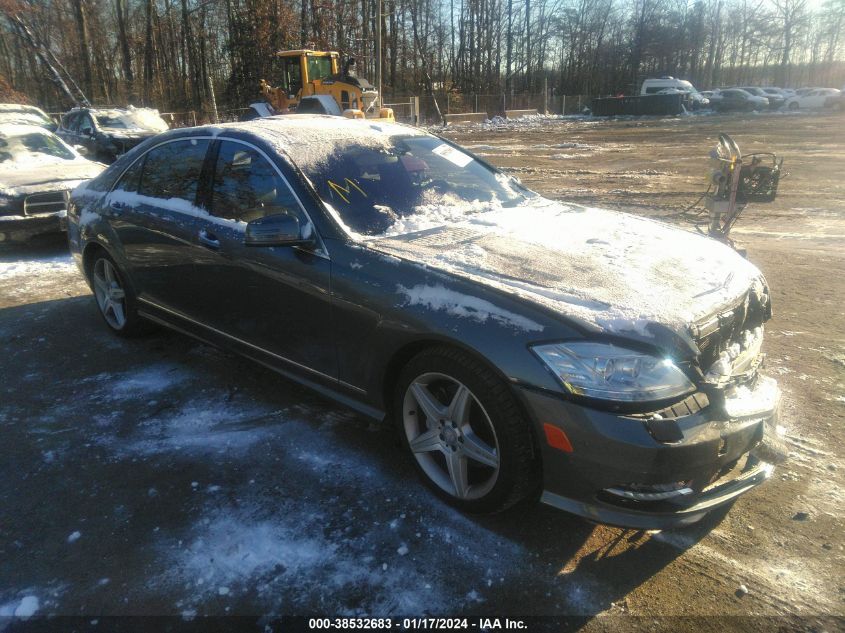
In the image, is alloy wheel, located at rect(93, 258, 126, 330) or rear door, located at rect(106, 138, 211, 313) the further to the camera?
alloy wheel, located at rect(93, 258, 126, 330)

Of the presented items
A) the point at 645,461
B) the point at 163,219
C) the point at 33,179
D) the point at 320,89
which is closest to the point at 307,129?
the point at 163,219

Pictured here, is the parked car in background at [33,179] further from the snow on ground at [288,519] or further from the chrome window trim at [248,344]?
the snow on ground at [288,519]

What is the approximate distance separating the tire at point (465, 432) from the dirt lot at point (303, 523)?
0.18m

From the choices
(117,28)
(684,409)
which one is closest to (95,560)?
(684,409)

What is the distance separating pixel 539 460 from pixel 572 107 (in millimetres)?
54698

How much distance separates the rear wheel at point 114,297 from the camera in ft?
14.8

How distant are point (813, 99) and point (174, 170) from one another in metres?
47.6

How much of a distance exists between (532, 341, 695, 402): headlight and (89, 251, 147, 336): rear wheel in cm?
348

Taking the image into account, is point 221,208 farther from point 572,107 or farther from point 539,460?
point 572,107

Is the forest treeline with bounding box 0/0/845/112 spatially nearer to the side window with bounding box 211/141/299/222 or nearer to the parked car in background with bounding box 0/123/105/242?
the parked car in background with bounding box 0/123/105/242

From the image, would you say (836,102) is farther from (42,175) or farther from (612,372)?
(612,372)

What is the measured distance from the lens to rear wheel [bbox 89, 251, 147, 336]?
4516 millimetres

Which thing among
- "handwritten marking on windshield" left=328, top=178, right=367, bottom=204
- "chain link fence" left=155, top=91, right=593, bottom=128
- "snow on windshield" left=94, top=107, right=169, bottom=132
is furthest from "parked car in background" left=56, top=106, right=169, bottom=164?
"chain link fence" left=155, top=91, right=593, bottom=128

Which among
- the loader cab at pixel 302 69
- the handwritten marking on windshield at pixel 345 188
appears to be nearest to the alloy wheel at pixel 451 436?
the handwritten marking on windshield at pixel 345 188
